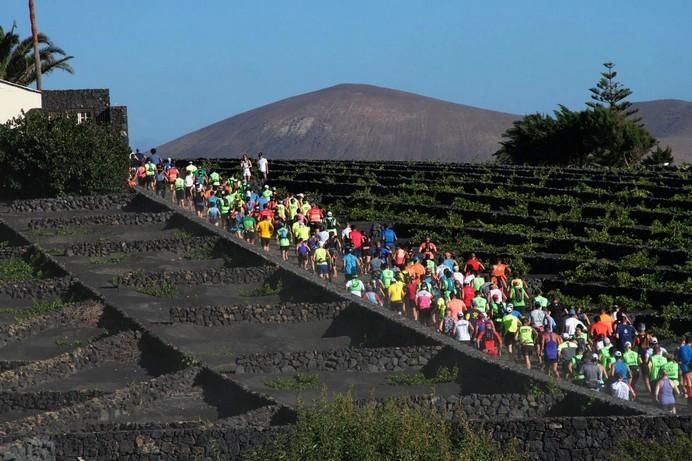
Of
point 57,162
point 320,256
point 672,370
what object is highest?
point 57,162

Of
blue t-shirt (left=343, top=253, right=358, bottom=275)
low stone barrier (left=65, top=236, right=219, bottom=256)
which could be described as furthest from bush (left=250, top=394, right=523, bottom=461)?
low stone barrier (left=65, top=236, right=219, bottom=256)

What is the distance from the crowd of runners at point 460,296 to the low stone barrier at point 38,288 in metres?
6.23

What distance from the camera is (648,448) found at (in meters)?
35.0

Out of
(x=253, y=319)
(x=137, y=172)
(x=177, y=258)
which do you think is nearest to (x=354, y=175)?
(x=137, y=172)

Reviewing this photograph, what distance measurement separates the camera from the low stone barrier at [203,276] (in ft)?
168

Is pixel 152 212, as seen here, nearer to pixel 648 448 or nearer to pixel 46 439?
pixel 46 439

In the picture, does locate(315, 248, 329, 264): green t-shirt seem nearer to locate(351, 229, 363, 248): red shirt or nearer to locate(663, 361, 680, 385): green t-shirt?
locate(351, 229, 363, 248): red shirt

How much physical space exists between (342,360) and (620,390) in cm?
760

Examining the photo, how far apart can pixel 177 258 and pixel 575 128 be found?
51578mm

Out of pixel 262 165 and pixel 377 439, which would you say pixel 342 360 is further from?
pixel 262 165

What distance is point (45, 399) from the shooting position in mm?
42094

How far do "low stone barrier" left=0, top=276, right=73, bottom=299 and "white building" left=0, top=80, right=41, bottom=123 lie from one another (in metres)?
19.4

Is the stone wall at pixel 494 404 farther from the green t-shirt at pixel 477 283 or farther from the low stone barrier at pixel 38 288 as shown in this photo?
the low stone barrier at pixel 38 288

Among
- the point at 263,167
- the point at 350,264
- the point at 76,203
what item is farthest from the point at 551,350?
the point at 263,167
